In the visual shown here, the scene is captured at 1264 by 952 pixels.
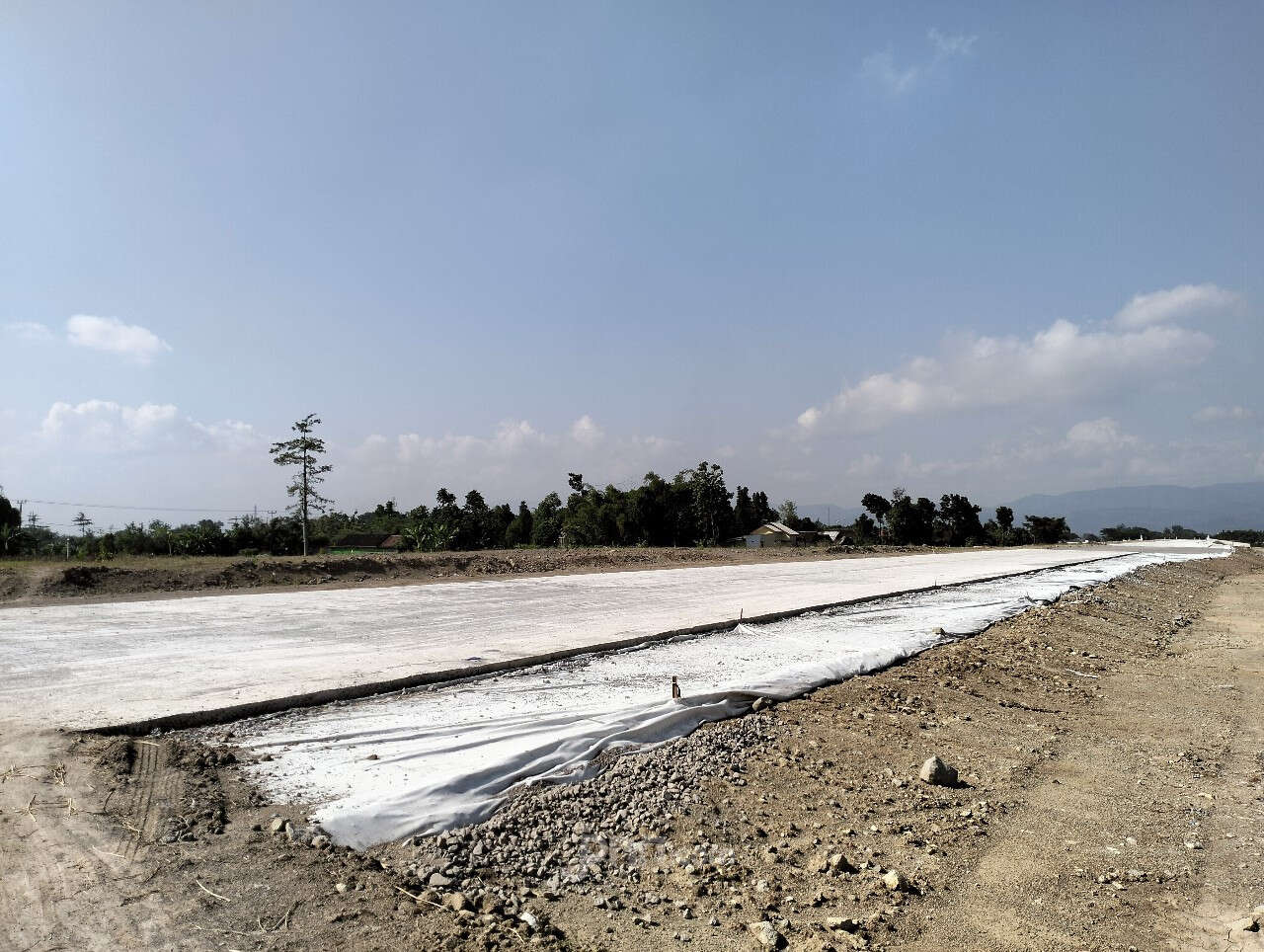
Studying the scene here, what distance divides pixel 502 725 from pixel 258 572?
48.8 ft

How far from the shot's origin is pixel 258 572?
1766cm

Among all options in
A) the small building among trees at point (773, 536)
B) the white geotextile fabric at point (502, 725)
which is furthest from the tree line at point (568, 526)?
the white geotextile fabric at point (502, 725)

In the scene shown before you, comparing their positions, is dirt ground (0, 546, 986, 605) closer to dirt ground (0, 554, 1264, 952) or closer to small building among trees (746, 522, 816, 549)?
dirt ground (0, 554, 1264, 952)

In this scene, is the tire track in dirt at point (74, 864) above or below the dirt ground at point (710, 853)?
above

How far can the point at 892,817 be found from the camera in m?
4.43

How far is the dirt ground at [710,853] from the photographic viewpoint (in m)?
3.06

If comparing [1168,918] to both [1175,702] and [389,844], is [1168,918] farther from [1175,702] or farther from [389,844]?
[1175,702]

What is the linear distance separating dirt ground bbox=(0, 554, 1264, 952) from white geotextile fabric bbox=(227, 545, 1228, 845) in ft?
0.58

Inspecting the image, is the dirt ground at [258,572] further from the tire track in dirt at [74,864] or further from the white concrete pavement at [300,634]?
the tire track in dirt at [74,864]

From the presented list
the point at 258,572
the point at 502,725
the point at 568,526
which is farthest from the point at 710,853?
the point at 568,526

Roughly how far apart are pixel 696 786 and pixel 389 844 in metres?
1.83

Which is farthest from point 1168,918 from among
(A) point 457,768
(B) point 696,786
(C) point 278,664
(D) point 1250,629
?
(D) point 1250,629

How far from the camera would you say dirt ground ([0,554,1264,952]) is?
10.1 ft

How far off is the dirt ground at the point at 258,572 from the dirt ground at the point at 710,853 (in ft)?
38.2
